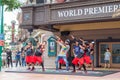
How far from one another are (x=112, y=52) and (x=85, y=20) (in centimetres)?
483

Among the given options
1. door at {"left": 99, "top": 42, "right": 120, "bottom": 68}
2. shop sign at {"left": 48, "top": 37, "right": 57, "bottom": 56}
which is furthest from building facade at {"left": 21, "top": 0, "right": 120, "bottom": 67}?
shop sign at {"left": 48, "top": 37, "right": 57, "bottom": 56}

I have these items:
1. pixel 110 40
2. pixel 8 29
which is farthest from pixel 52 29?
pixel 8 29

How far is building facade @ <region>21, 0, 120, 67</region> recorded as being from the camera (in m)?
17.9

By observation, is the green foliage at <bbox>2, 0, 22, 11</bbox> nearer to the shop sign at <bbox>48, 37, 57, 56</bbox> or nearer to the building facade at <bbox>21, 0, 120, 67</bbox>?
the building facade at <bbox>21, 0, 120, 67</bbox>

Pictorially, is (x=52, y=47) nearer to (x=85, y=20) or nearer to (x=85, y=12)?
(x=85, y=20)

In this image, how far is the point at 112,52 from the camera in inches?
874

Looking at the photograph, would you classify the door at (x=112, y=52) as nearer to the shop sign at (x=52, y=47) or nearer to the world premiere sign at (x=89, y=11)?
the shop sign at (x=52, y=47)

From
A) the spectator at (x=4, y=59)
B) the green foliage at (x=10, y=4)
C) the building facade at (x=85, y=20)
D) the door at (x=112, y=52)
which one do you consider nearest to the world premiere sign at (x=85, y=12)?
the building facade at (x=85, y=20)

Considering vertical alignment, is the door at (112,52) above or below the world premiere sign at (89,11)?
below

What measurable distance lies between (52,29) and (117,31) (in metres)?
4.51

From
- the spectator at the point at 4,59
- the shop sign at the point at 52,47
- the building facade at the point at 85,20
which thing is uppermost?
the building facade at the point at 85,20

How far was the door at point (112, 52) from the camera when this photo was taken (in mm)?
21875

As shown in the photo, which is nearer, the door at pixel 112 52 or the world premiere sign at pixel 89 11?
the world premiere sign at pixel 89 11

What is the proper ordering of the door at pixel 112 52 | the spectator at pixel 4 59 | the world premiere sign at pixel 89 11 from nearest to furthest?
the world premiere sign at pixel 89 11
the door at pixel 112 52
the spectator at pixel 4 59
